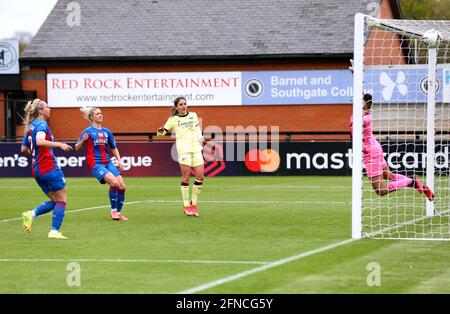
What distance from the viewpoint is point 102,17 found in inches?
1602

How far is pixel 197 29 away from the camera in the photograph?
39.3m

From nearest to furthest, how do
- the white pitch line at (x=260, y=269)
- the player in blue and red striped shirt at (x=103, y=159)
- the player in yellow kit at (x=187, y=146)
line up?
the white pitch line at (x=260, y=269)
the player in blue and red striped shirt at (x=103, y=159)
the player in yellow kit at (x=187, y=146)

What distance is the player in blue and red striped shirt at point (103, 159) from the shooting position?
15891 millimetres

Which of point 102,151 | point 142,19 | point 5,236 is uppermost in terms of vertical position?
point 142,19

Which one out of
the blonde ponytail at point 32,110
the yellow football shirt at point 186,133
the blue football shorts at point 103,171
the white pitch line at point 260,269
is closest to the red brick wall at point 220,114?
the yellow football shirt at point 186,133

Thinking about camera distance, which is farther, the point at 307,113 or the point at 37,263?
the point at 307,113

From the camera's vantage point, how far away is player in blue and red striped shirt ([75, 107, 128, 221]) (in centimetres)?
1589

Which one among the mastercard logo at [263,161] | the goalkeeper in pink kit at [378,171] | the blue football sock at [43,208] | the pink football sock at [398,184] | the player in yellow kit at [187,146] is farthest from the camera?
the mastercard logo at [263,161]

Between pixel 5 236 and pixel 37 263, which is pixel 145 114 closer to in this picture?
pixel 5 236

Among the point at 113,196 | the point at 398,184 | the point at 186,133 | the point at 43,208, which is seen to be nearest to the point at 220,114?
the point at 186,133

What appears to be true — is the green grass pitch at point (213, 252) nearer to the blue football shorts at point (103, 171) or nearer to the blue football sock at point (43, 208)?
the blue football sock at point (43, 208)

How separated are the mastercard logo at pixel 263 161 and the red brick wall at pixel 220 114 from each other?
261 inches
